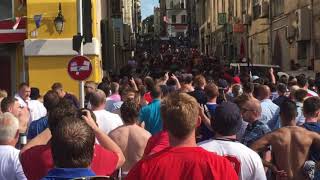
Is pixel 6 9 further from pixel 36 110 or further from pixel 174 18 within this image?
pixel 174 18

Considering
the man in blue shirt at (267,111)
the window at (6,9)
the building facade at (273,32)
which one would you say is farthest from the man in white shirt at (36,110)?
the building facade at (273,32)

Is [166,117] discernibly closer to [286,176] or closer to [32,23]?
[286,176]

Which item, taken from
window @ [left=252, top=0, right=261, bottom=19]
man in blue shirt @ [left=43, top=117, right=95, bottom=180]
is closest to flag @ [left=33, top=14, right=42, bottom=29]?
man in blue shirt @ [left=43, top=117, right=95, bottom=180]

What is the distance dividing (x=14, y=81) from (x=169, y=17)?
4988 inches

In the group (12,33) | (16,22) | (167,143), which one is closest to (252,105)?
(167,143)

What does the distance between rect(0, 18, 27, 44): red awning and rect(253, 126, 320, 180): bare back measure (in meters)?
15.1

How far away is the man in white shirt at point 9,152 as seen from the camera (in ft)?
18.0

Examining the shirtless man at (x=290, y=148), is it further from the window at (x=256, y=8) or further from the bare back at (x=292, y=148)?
the window at (x=256, y=8)

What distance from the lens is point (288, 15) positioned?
3131cm

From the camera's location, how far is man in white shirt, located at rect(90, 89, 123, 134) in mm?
8453

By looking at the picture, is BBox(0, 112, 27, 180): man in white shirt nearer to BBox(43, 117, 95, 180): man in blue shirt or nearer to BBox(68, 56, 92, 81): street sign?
BBox(43, 117, 95, 180): man in blue shirt

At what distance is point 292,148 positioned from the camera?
665cm

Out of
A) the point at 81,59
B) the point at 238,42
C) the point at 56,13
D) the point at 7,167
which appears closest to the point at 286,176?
the point at 7,167

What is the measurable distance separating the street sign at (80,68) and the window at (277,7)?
66.9 feet
